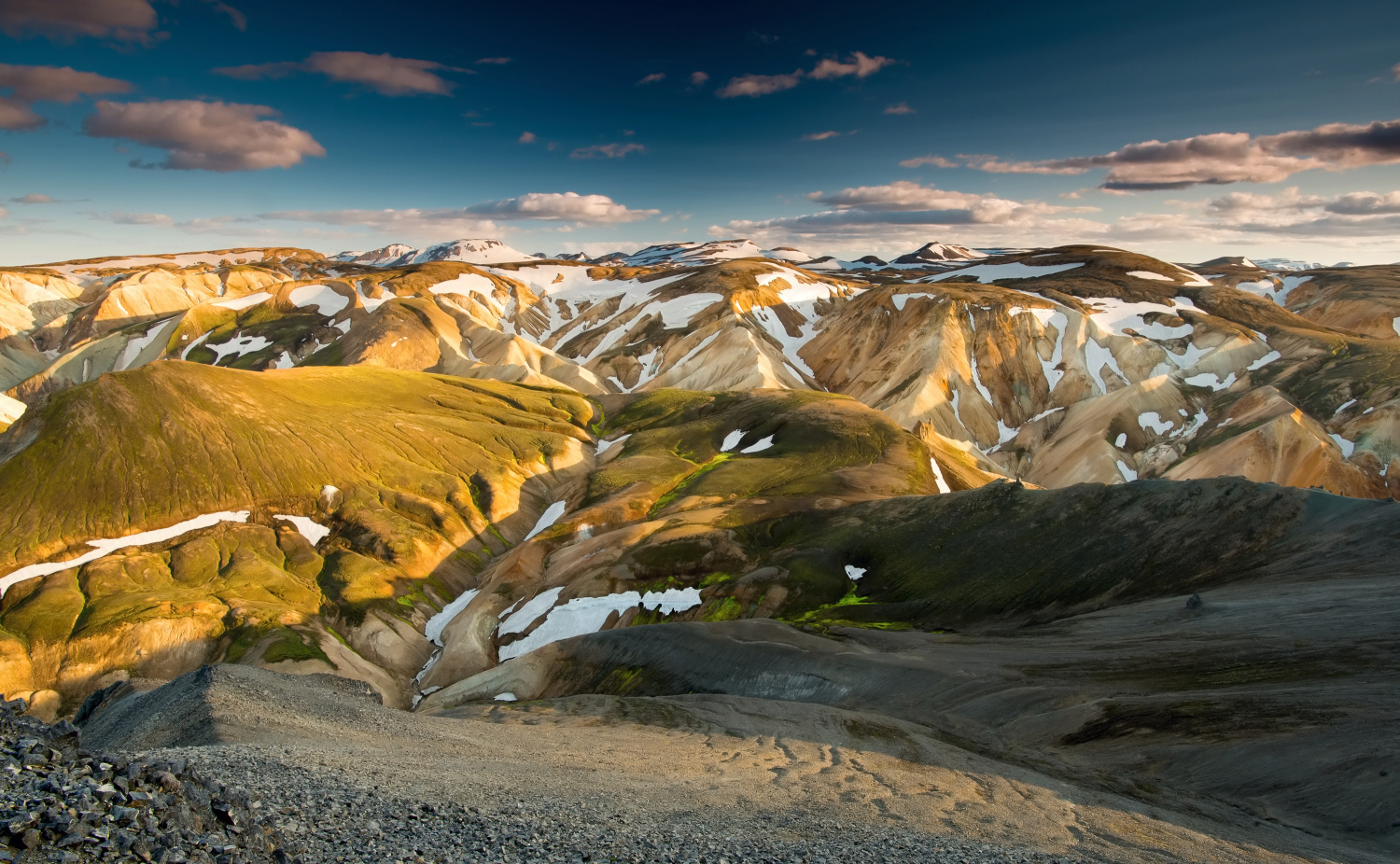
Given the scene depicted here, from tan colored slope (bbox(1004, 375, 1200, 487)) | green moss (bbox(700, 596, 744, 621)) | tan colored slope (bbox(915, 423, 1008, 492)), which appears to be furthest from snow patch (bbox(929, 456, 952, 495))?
tan colored slope (bbox(1004, 375, 1200, 487))

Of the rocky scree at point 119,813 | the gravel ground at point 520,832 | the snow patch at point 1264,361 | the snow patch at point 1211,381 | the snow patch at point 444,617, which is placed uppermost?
the rocky scree at point 119,813

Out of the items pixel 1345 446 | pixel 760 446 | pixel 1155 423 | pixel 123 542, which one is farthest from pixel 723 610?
pixel 1155 423

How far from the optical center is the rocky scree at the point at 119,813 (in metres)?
12.7

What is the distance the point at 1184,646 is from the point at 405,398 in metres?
133

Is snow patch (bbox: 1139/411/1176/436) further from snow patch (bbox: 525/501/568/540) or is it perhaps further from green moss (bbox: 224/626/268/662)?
green moss (bbox: 224/626/268/662)

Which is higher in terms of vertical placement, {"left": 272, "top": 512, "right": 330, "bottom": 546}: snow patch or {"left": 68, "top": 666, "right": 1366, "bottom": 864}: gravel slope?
{"left": 68, "top": 666, "right": 1366, "bottom": 864}: gravel slope

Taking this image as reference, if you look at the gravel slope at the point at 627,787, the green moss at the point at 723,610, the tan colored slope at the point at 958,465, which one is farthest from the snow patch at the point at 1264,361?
the gravel slope at the point at 627,787

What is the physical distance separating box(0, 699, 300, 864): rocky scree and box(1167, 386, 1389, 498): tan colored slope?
5346 inches

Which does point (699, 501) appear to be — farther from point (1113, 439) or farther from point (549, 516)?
point (1113, 439)

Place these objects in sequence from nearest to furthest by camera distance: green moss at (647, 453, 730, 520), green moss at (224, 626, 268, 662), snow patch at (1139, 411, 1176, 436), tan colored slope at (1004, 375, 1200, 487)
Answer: green moss at (224, 626, 268, 662), green moss at (647, 453, 730, 520), tan colored slope at (1004, 375, 1200, 487), snow patch at (1139, 411, 1176, 436)

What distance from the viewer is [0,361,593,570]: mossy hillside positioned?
93000mm

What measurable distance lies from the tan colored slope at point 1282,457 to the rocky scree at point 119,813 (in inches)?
5346

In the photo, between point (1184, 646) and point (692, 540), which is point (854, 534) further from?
point (1184, 646)

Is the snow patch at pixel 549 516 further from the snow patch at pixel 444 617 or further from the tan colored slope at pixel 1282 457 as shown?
the tan colored slope at pixel 1282 457
